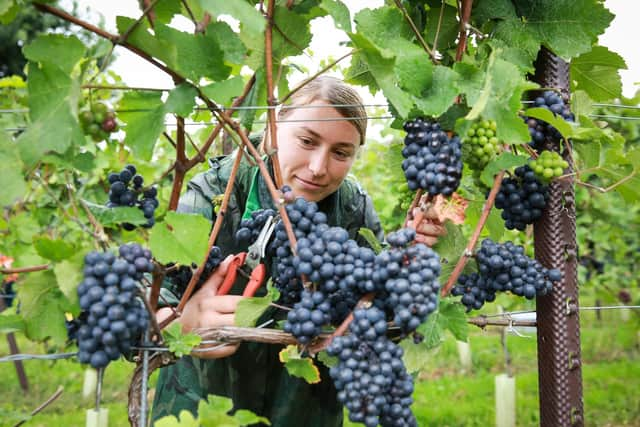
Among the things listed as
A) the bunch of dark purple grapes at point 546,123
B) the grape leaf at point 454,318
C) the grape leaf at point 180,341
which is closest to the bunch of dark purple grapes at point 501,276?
the grape leaf at point 454,318

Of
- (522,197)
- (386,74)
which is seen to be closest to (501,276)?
(522,197)

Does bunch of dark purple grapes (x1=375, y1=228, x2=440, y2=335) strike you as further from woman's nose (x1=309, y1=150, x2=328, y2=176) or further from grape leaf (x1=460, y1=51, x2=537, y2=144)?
woman's nose (x1=309, y1=150, x2=328, y2=176)

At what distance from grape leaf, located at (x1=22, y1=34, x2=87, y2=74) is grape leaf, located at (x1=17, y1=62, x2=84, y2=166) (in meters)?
0.02

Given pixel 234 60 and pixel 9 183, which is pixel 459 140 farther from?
pixel 9 183

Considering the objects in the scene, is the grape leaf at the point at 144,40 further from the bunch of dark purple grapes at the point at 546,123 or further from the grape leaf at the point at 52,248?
the bunch of dark purple grapes at the point at 546,123

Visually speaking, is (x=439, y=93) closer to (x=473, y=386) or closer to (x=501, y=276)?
(x=501, y=276)

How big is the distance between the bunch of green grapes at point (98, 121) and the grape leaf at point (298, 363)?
1.99ft

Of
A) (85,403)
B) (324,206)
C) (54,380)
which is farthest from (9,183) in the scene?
(54,380)

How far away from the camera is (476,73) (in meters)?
1.38

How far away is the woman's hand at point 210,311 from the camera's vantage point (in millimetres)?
1449

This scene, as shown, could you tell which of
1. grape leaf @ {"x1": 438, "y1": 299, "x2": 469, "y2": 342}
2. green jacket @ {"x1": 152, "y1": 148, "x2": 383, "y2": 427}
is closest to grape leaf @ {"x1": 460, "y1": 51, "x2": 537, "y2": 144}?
grape leaf @ {"x1": 438, "y1": 299, "x2": 469, "y2": 342}

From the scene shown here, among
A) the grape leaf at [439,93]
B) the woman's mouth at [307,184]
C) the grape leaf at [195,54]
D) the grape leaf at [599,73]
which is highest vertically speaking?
the grape leaf at [599,73]

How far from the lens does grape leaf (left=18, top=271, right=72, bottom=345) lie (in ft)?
4.14

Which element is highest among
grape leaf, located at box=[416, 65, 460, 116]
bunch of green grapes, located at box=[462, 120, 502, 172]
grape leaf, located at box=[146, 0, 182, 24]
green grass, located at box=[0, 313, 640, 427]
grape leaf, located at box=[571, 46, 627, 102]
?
grape leaf, located at box=[146, 0, 182, 24]
